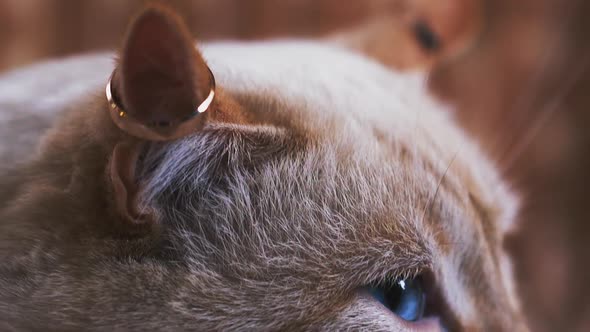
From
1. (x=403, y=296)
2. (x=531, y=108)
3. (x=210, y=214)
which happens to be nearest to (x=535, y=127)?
(x=531, y=108)

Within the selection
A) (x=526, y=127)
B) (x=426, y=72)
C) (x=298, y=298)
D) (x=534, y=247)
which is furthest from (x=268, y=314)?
(x=534, y=247)

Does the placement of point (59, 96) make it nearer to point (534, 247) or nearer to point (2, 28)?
point (2, 28)

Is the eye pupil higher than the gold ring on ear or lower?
lower

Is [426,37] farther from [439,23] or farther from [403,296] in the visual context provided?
[403,296]

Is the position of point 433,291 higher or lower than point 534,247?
higher

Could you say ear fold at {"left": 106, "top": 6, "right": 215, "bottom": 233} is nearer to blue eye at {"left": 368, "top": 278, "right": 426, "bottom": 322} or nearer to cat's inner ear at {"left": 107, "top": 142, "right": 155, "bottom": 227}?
cat's inner ear at {"left": 107, "top": 142, "right": 155, "bottom": 227}

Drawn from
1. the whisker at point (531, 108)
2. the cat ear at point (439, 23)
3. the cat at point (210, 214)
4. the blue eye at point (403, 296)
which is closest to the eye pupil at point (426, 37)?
the cat ear at point (439, 23)

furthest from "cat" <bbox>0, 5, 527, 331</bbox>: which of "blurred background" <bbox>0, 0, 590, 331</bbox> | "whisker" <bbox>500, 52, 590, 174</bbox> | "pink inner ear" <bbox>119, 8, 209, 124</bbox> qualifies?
"blurred background" <bbox>0, 0, 590, 331</bbox>
